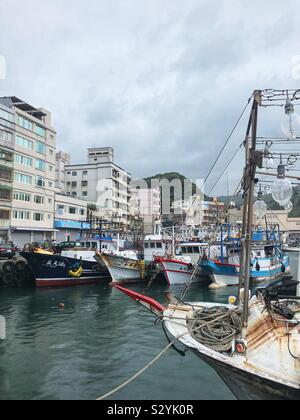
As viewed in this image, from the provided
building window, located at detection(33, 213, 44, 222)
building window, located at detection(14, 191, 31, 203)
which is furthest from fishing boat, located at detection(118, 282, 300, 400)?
building window, located at detection(33, 213, 44, 222)

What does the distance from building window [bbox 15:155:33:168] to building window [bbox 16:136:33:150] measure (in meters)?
1.73

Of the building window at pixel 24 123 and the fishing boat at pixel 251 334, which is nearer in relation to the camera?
the fishing boat at pixel 251 334

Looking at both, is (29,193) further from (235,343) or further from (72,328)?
(235,343)

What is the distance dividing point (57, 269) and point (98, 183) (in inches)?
1987

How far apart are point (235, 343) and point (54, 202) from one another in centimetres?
5317

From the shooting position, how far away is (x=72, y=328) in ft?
45.2

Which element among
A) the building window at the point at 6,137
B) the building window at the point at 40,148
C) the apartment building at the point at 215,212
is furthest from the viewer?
the building window at the point at 40,148

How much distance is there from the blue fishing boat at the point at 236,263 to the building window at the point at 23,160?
32.1 metres

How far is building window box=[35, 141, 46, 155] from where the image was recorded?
5109 centimetres

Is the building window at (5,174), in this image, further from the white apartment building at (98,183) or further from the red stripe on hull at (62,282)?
the white apartment building at (98,183)

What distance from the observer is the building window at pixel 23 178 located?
1843 inches

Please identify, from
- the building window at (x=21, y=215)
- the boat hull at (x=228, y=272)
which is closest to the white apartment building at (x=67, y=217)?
the building window at (x=21, y=215)

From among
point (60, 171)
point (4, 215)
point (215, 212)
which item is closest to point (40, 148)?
point (4, 215)
